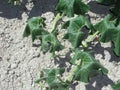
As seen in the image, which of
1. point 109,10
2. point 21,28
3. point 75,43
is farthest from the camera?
point 21,28

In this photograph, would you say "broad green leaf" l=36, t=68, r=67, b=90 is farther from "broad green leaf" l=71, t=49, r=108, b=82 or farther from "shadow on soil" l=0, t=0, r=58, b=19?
"shadow on soil" l=0, t=0, r=58, b=19

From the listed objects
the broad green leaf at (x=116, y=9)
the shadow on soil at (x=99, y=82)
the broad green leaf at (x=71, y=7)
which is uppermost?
the broad green leaf at (x=71, y=7)

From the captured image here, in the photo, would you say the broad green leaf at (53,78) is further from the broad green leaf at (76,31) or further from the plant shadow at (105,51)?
the plant shadow at (105,51)

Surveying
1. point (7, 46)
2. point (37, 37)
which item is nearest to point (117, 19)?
point (37, 37)

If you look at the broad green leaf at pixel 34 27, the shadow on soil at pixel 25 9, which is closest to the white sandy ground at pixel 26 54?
the shadow on soil at pixel 25 9

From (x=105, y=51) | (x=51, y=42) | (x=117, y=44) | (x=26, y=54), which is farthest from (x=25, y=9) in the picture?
(x=117, y=44)

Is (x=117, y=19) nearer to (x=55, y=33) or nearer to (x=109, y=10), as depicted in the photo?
(x=109, y=10)

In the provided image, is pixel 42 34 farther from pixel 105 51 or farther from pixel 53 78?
pixel 105 51
